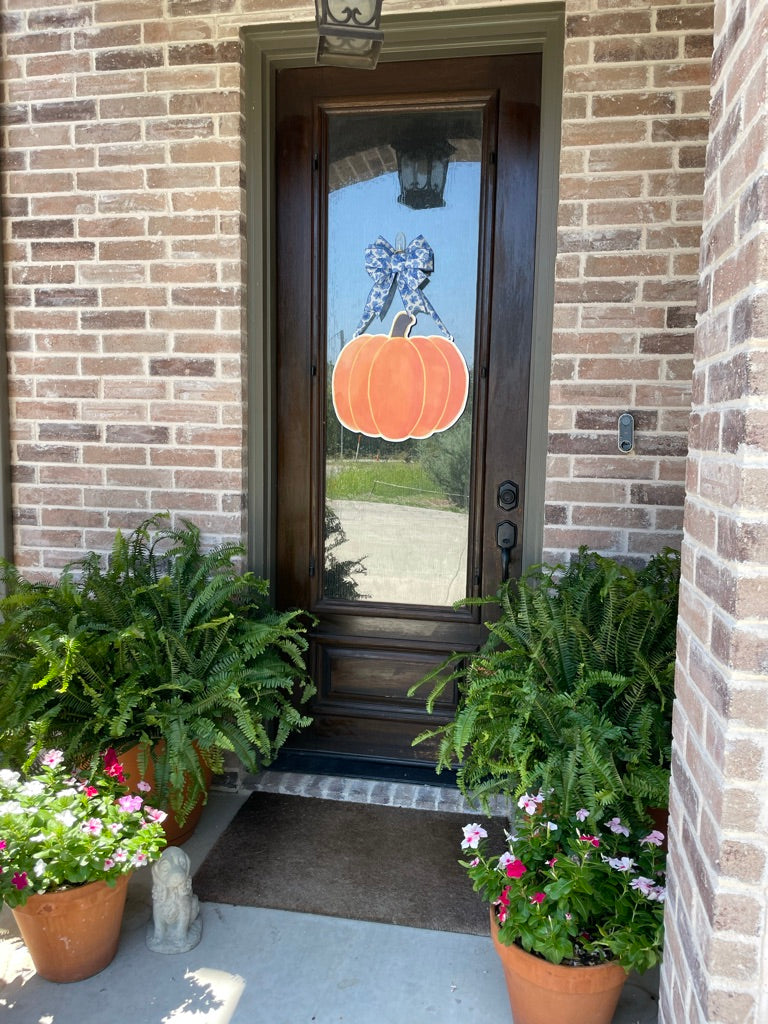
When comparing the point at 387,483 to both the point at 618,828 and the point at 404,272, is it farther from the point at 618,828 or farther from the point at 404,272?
the point at 618,828

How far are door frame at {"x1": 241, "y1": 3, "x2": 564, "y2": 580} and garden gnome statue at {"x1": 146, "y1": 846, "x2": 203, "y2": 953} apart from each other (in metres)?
1.16

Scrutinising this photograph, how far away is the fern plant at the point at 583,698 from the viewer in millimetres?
1912

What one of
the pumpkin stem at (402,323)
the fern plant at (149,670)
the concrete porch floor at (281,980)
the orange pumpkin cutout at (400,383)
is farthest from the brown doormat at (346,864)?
the pumpkin stem at (402,323)

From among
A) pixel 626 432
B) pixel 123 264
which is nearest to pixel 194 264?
pixel 123 264

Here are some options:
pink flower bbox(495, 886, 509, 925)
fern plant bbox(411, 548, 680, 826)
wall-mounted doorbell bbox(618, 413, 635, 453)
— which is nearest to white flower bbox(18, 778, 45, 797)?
fern plant bbox(411, 548, 680, 826)

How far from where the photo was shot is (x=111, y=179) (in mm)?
2820

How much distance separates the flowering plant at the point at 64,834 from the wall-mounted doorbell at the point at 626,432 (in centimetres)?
185

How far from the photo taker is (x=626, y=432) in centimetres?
258

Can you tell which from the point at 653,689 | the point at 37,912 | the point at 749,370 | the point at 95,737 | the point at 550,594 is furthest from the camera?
the point at 550,594

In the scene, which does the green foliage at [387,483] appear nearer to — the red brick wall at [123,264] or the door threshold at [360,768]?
the red brick wall at [123,264]

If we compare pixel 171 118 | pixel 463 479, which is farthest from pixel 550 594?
pixel 171 118

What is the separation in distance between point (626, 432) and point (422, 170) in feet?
4.02

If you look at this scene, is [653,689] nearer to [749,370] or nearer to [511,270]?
[749,370]

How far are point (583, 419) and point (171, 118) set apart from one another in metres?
1.85
